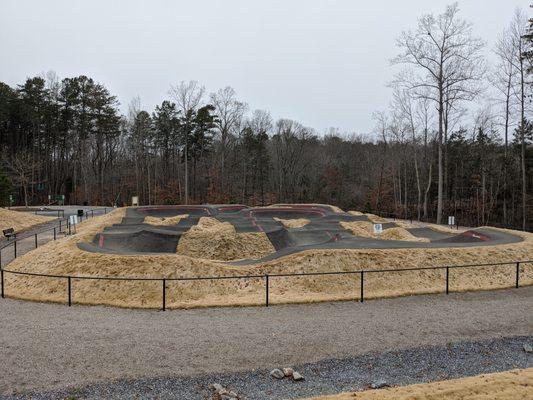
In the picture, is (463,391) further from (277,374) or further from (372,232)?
(372,232)

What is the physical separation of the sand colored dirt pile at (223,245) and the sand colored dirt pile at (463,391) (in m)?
14.9

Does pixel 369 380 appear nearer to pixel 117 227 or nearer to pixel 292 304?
pixel 292 304

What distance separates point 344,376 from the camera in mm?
7332

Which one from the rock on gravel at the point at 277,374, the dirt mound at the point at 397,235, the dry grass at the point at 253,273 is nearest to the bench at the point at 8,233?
the dry grass at the point at 253,273

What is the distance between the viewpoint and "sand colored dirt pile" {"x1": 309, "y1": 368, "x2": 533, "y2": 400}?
6.36 m

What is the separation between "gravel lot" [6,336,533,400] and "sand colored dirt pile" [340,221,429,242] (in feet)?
50.4

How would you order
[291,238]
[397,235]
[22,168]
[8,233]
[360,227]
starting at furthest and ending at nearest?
[22,168]
[360,227]
[8,233]
[397,235]
[291,238]

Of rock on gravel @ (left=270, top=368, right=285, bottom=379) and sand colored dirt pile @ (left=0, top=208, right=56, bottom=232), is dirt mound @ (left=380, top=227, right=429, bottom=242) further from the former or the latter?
sand colored dirt pile @ (left=0, top=208, right=56, bottom=232)

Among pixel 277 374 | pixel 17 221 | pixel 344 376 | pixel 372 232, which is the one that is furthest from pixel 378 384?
pixel 17 221

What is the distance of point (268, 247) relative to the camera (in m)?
22.7

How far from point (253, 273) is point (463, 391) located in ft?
32.0

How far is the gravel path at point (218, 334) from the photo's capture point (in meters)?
7.45

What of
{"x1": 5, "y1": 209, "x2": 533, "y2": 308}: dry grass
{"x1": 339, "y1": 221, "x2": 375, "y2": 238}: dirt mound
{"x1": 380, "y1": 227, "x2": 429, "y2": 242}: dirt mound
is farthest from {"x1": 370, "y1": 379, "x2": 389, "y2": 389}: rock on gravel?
{"x1": 339, "y1": 221, "x2": 375, "y2": 238}: dirt mound

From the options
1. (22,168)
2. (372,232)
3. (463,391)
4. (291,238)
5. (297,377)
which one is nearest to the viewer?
(463,391)
